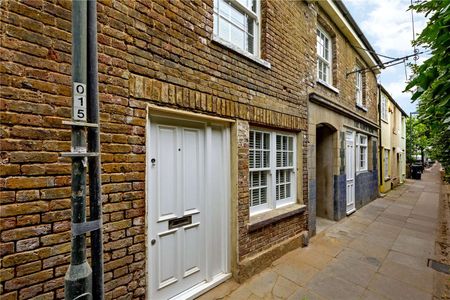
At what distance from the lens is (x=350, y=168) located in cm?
850

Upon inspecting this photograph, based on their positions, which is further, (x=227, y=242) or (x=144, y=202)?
(x=227, y=242)

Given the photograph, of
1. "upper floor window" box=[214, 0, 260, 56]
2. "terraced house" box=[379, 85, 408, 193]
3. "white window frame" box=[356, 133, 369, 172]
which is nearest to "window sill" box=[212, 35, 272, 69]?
"upper floor window" box=[214, 0, 260, 56]

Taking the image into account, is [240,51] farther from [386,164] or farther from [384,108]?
[386,164]

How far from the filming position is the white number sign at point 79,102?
124cm

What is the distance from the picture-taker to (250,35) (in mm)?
4379

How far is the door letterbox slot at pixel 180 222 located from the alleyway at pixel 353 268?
109cm

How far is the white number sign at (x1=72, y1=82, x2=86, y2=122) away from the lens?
1.24 m

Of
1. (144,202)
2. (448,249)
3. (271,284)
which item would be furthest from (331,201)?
(144,202)

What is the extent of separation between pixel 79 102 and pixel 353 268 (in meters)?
5.02

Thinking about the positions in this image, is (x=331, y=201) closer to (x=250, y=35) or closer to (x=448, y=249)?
(x=448, y=249)

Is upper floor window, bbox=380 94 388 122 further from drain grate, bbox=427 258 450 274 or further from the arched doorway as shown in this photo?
drain grate, bbox=427 258 450 274

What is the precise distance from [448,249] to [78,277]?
25.1ft

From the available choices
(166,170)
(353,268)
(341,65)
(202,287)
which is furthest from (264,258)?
(341,65)

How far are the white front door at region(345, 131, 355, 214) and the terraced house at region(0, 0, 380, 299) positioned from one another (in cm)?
281
